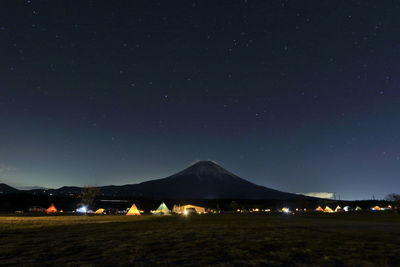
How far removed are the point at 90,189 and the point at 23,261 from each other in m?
71.3

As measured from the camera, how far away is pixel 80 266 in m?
7.54

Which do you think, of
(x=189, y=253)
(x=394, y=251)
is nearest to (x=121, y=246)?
(x=189, y=253)

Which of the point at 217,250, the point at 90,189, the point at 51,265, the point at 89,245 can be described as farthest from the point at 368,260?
the point at 90,189

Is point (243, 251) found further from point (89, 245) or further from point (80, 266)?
point (89, 245)

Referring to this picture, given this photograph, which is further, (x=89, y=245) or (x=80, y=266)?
(x=89, y=245)

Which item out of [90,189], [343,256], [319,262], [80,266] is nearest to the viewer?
[80,266]

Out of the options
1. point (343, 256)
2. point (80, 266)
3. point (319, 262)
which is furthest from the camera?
point (343, 256)

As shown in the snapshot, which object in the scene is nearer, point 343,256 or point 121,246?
point 343,256

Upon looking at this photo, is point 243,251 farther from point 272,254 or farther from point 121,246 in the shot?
point 121,246

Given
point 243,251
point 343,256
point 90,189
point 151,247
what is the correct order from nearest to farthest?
1. point 343,256
2. point 243,251
3. point 151,247
4. point 90,189

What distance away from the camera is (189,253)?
9555mm

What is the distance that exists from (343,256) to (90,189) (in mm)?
74126

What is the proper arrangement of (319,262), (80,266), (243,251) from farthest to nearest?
(243,251) < (319,262) < (80,266)

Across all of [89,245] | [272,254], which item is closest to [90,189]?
[89,245]
